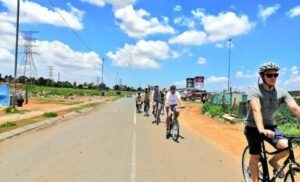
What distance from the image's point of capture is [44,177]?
836 cm

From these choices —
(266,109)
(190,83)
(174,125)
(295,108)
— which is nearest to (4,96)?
(174,125)

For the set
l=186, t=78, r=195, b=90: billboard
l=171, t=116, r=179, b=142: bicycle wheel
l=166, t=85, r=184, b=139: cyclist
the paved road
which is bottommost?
the paved road

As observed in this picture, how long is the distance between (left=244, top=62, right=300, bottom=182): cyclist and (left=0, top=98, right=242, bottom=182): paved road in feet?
6.30

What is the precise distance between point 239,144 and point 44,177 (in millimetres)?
8272

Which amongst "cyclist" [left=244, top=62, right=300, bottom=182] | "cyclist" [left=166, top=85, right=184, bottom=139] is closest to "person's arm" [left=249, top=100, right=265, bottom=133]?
"cyclist" [left=244, top=62, right=300, bottom=182]

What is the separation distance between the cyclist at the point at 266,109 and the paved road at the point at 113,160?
192 cm

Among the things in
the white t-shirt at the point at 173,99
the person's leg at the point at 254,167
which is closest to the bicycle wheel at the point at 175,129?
the white t-shirt at the point at 173,99

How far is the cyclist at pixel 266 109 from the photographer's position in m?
6.33

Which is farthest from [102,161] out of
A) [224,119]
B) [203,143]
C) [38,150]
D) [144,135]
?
[224,119]

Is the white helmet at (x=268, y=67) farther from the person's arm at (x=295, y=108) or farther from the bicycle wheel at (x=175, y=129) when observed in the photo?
the bicycle wheel at (x=175, y=129)

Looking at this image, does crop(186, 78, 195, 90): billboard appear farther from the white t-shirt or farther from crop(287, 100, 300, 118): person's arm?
crop(287, 100, 300, 118): person's arm

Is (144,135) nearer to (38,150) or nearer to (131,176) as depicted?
(38,150)

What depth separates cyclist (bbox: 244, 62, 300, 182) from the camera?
6.33 meters

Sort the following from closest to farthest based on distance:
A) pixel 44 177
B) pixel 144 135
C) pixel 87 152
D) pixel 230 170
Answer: pixel 44 177 < pixel 230 170 < pixel 87 152 < pixel 144 135
